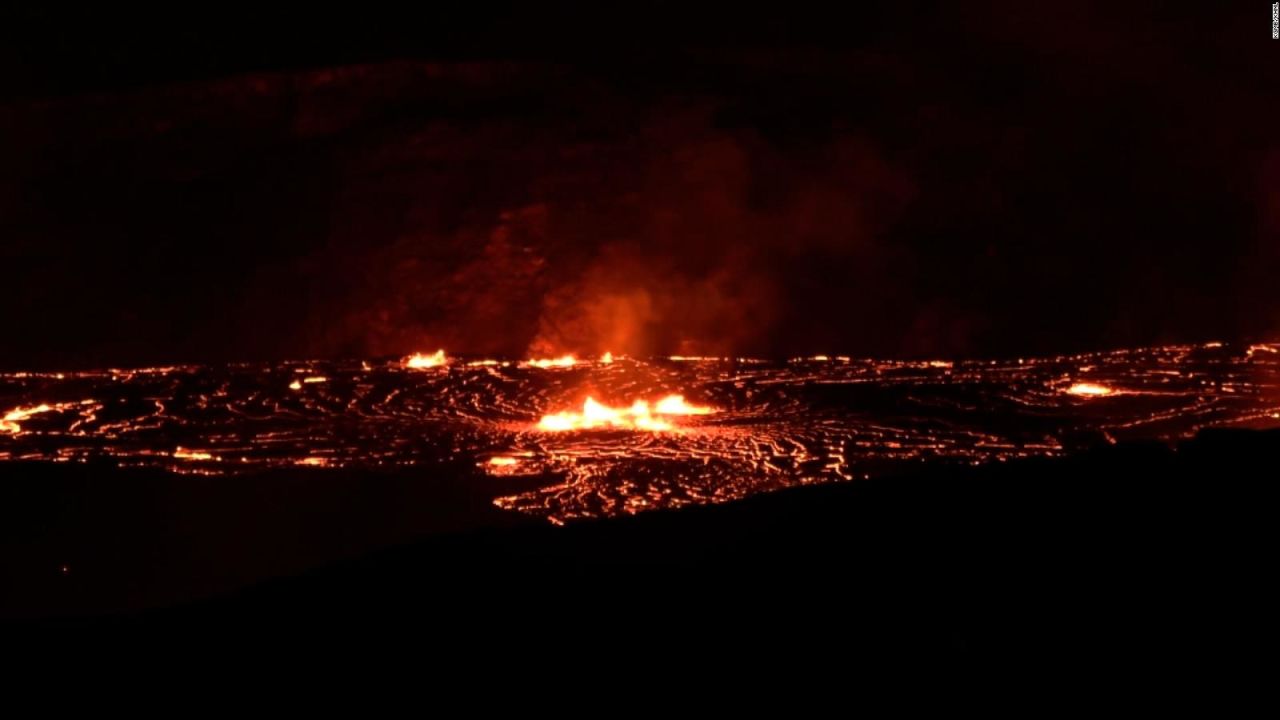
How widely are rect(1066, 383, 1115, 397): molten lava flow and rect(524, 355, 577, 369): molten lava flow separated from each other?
3.08m

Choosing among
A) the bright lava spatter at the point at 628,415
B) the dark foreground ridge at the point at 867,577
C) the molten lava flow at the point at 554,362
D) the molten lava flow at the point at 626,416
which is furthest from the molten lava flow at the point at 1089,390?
the molten lava flow at the point at 554,362

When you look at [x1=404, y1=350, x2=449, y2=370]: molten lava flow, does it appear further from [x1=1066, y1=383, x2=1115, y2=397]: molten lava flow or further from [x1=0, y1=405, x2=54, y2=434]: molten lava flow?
[x1=1066, y1=383, x2=1115, y2=397]: molten lava flow

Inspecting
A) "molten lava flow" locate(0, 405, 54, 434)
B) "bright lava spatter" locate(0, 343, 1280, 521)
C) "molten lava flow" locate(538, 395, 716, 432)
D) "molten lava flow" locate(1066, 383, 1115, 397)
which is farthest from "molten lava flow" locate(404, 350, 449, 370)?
"molten lava flow" locate(1066, 383, 1115, 397)

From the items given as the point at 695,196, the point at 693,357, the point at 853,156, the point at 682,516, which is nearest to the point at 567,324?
the point at 693,357

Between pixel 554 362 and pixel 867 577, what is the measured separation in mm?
4575

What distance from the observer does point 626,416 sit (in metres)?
5.99

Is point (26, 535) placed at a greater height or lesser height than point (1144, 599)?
greater

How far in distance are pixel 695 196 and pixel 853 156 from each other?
4.53 feet

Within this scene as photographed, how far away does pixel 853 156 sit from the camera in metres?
8.98

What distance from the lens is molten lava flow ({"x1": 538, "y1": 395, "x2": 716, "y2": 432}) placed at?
19.0ft

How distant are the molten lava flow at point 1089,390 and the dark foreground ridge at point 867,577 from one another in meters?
2.93

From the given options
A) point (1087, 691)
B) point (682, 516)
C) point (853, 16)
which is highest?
point (853, 16)

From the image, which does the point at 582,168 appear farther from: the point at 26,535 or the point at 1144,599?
the point at 1144,599

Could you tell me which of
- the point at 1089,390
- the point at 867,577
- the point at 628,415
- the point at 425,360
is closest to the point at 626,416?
the point at 628,415
